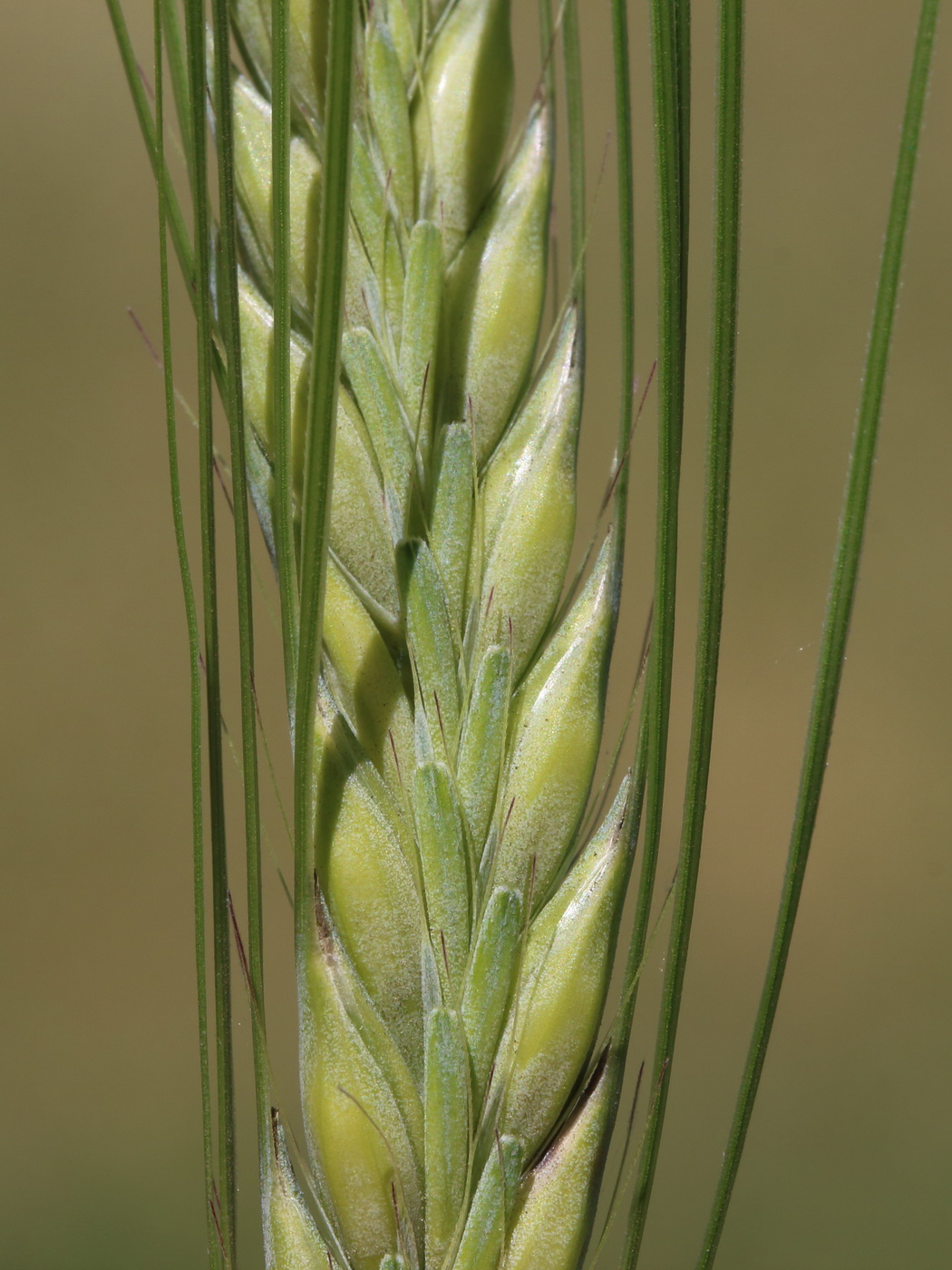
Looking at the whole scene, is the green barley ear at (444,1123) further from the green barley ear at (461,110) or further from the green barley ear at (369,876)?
the green barley ear at (461,110)

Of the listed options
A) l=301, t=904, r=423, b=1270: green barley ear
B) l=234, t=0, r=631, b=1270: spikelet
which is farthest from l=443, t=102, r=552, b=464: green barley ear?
l=301, t=904, r=423, b=1270: green barley ear

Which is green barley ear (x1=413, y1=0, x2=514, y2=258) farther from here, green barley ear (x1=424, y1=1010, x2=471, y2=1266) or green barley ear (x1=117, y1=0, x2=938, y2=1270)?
green barley ear (x1=424, y1=1010, x2=471, y2=1266)

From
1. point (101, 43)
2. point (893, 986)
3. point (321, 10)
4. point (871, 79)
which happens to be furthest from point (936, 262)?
point (321, 10)

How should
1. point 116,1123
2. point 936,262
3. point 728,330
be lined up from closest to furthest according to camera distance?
point 728,330 < point 116,1123 < point 936,262

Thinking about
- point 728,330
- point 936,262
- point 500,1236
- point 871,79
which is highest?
point 871,79

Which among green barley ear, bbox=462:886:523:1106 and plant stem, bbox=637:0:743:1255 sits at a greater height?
plant stem, bbox=637:0:743:1255

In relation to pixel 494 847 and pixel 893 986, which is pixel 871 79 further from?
pixel 494 847

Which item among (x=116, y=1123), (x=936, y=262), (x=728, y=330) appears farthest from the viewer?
(x=936, y=262)

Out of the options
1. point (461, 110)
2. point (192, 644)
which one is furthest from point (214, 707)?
point (461, 110)
